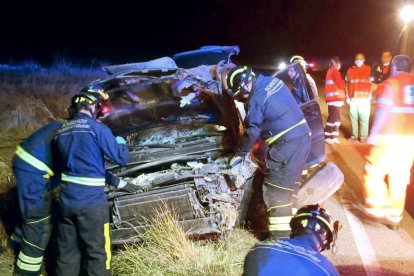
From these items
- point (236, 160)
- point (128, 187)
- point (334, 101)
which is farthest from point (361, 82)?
point (128, 187)

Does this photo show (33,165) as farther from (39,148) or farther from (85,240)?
(85,240)

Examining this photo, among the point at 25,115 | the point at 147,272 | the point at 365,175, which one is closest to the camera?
the point at 147,272

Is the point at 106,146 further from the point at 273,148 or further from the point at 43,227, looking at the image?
the point at 273,148

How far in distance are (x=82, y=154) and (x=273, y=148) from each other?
1765 mm

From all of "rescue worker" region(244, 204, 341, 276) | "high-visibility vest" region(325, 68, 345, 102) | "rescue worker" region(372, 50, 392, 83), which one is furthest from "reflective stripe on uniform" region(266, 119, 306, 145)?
"high-visibility vest" region(325, 68, 345, 102)

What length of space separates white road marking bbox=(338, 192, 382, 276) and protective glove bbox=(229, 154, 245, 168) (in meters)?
1.46

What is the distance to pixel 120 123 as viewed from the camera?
210 inches

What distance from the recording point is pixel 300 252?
1.85 metres

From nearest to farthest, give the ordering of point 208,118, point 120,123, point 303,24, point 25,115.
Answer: point 208,118
point 120,123
point 25,115
point 303,24

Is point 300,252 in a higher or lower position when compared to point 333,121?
higher

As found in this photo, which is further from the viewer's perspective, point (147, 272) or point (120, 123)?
point (120, 123)

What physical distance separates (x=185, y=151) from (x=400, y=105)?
2346 mm

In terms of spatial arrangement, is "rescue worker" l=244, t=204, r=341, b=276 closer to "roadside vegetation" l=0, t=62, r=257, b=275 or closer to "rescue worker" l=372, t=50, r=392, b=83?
"roadside vegetation" l=0, t=62, r=257, b=275

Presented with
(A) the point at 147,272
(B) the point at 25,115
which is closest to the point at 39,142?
(A) the point at 147,272
